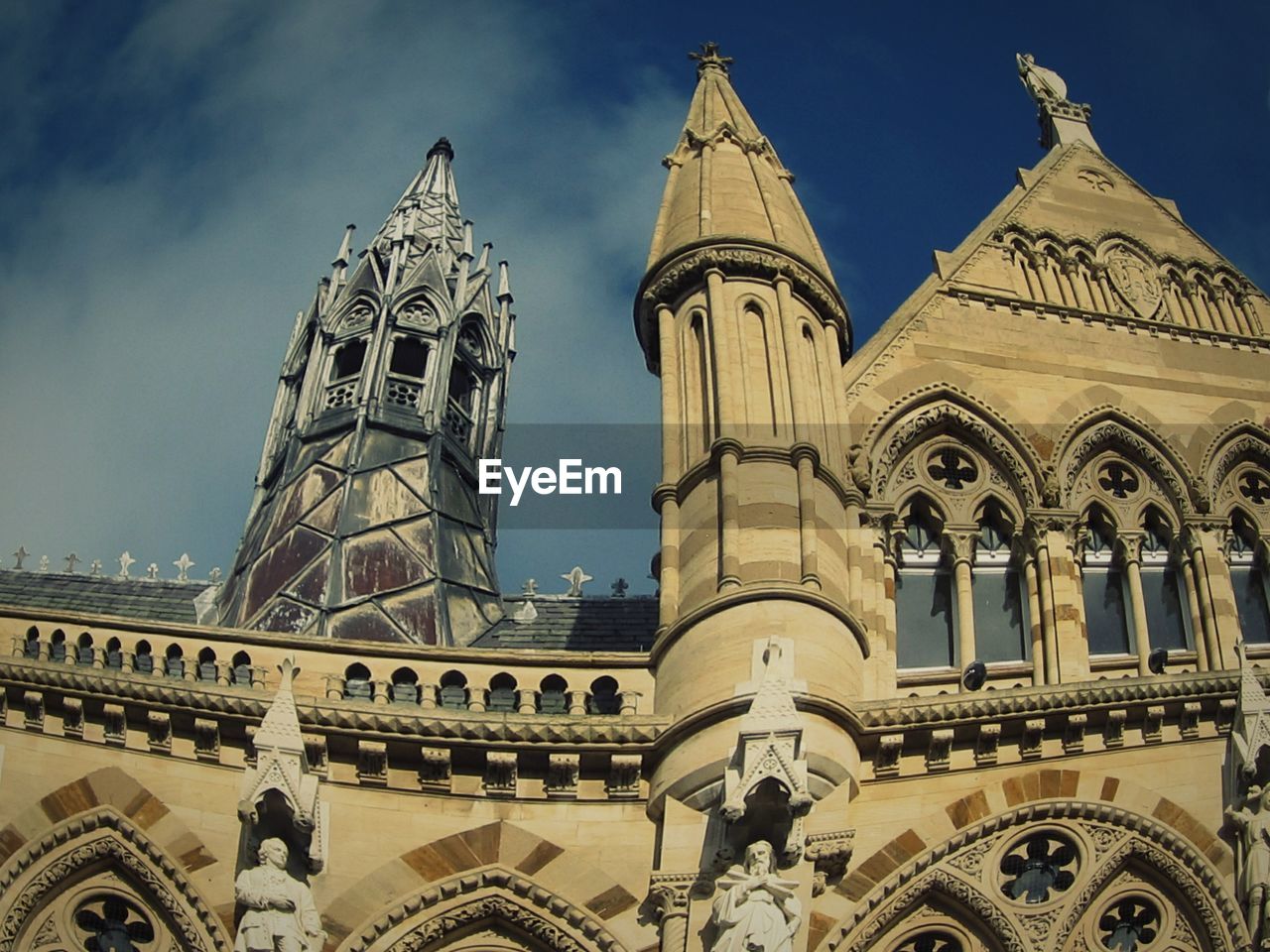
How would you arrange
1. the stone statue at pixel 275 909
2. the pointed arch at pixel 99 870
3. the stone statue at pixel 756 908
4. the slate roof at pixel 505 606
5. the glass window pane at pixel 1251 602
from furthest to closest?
Result: the slate roof at pixel 505 606
the glass window pane at pixel 1251 602
the pointed arch at pixel 99 870
the stone statue at pixel 275 909
the stone statue at pixel 756 908

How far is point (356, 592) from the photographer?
79.0ft

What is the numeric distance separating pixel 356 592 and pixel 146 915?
10707 millimetres

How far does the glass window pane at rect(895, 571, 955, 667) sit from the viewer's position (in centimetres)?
1656

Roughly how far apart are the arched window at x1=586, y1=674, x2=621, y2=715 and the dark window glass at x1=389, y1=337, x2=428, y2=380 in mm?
14776

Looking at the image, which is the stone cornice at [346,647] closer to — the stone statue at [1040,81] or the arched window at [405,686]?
the arched window at [405,686]

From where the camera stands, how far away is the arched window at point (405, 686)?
1505cm

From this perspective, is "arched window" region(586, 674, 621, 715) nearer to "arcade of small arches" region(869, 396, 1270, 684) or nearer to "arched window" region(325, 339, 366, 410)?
"arcade of small arches" region(869, 396, 1270, 684)

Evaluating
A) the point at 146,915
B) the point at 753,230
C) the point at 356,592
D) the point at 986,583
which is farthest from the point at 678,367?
the point at 356,592

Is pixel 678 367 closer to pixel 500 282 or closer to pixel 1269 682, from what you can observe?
pixel 1269 682

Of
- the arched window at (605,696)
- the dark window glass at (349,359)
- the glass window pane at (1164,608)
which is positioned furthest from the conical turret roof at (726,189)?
the dark window glass at (349,359)

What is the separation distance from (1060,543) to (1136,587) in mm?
756

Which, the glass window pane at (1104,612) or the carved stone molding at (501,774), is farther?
the glass window pane at (1104,612)

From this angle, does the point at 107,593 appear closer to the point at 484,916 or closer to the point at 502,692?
the point at 502,692

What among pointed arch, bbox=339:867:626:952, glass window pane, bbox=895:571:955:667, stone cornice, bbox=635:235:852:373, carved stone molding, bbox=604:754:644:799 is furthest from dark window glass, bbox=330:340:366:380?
pointed arch, bbox=339:867:626:952
